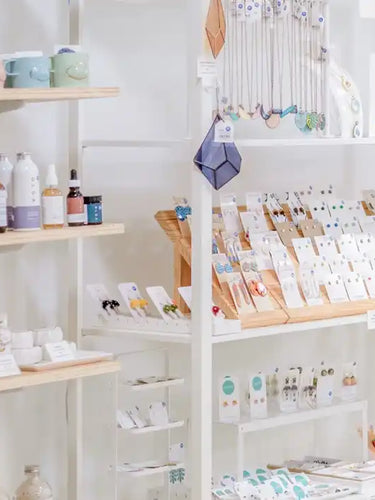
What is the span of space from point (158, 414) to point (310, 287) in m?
0.59

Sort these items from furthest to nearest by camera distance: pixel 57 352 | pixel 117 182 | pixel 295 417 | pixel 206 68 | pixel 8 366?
pixel 295 417 → pixel 117 182 → pixel 206 68 → pixel 57 352 → pixel 8 366

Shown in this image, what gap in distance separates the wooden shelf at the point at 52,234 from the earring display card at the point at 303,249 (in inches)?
26.6

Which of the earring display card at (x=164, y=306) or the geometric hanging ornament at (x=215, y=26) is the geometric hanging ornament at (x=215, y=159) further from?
the earring display card at (x=164, y=306)

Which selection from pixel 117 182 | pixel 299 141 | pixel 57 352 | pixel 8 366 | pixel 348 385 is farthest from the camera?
pixel 348 385

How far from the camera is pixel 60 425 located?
145 inches

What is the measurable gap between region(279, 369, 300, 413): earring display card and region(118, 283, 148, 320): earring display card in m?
0.67

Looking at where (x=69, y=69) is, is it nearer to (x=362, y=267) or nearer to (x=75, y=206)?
(x=75, y=206)

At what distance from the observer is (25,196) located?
3074 mm

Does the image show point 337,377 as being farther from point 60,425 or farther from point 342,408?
point 60,425

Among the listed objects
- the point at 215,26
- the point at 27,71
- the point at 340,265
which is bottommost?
the point at 340,265

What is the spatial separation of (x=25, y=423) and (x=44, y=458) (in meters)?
0.14

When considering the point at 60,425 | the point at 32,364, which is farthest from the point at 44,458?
the point at 32,364

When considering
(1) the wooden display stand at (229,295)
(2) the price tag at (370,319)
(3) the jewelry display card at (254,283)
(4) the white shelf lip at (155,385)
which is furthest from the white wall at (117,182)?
(2) the price tag at (370,319)

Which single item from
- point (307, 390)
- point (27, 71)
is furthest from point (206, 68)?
point (307, 390)
